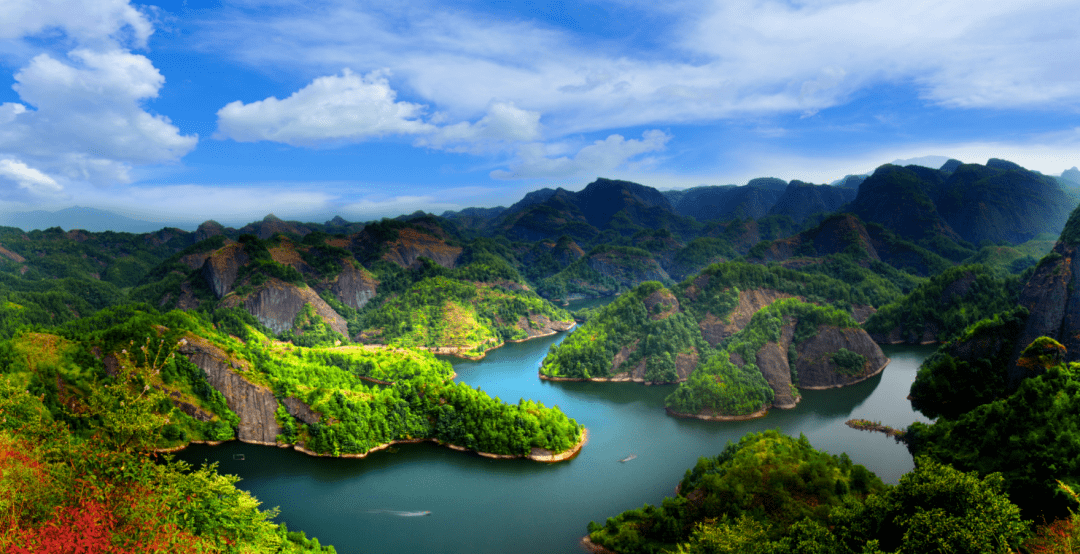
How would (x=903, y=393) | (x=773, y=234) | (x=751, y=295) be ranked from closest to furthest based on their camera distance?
(x=903, y=393) → (x=751, y=295) → (x=773, y=234)

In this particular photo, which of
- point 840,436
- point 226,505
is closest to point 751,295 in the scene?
point 840,436

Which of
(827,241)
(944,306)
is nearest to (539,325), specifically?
(944,306)

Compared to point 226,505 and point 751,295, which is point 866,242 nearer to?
point 751,295

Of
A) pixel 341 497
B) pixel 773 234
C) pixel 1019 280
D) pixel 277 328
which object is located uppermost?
pixel 773 234

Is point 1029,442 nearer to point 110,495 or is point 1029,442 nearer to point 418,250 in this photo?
point 110,495

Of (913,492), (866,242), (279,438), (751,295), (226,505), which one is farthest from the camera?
(866,242)

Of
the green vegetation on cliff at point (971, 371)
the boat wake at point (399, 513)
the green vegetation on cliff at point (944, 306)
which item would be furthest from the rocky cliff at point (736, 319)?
the boat wake at point (399, 513)
